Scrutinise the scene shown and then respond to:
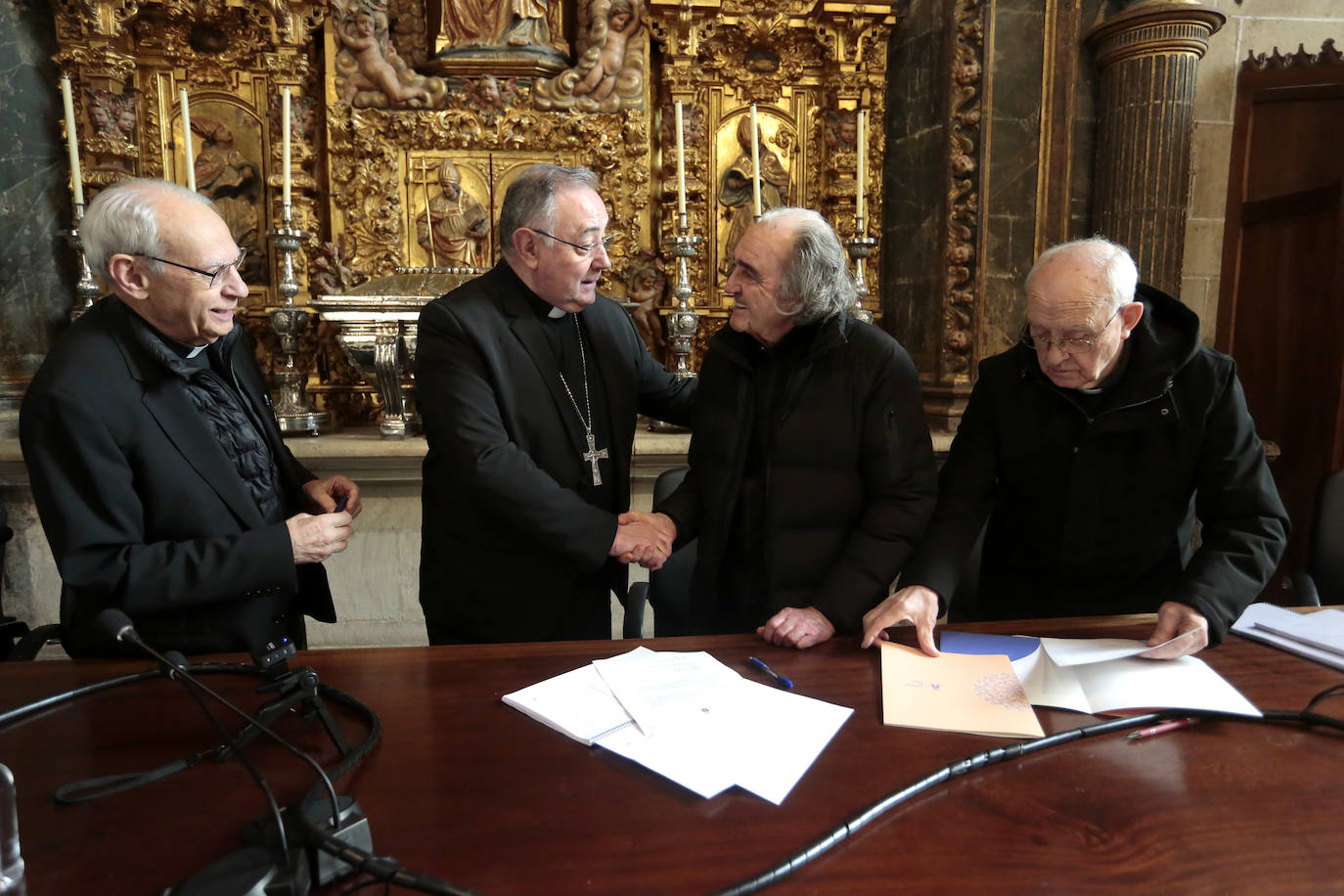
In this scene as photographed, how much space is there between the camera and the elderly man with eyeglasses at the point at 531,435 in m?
2.06

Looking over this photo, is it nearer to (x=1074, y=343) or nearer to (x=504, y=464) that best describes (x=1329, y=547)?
(x=1074, y=343)

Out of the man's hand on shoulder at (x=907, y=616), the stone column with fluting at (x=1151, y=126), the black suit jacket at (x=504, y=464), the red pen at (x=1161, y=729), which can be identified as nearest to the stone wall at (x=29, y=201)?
the black suit jacket at (x=504, y=464)

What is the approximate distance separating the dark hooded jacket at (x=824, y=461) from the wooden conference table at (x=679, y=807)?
0.57 meters

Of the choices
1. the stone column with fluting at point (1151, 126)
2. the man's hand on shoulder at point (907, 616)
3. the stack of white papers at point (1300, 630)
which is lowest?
the stack of white papers at point (1300, 630)

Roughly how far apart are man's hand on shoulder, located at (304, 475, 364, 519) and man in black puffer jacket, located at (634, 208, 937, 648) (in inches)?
36.4

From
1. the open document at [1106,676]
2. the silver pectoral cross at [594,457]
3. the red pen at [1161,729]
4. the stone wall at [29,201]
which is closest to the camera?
the red pen at [1161,729]

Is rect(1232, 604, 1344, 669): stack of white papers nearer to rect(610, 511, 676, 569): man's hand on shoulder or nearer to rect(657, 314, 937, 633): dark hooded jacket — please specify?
rect(657, 314, 937, 633): dark hooded jacket

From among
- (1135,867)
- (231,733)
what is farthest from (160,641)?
(1135,867)

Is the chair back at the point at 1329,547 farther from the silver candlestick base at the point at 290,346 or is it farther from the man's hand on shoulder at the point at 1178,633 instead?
the silver candlestick base at the point at 290,346

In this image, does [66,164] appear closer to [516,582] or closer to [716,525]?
[516,582]

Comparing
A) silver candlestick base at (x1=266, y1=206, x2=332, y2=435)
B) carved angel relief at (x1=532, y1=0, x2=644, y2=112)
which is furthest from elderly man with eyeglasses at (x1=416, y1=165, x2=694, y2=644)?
carved angel relief at (x1=532, y1=0, x2=644, y2=112)

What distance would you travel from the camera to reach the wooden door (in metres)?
3.97

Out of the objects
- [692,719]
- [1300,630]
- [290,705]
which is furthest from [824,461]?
[290,705]

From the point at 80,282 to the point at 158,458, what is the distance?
2.74 metres
